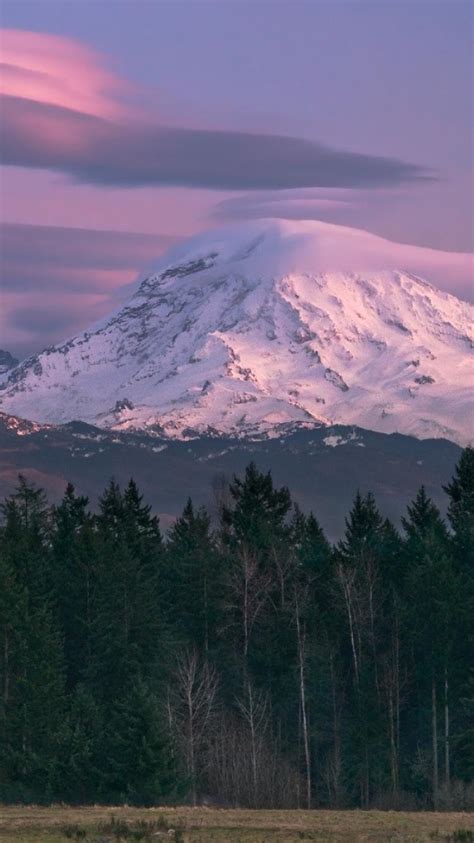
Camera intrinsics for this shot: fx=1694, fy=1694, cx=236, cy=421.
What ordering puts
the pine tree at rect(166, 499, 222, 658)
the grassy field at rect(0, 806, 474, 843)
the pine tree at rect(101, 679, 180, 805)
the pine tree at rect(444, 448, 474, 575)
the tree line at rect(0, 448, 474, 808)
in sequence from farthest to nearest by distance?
the pine tree at rect(444, 448, 474, 575), the pine tree at rect(166, 499, 222, 658), the tree line at rect(0, 448, 474, 808), the pine tree at rect(101, 679, 180, 805), the grassy field at rect(0, 806, 474, 843)

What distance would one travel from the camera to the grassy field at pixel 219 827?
46.1 metres

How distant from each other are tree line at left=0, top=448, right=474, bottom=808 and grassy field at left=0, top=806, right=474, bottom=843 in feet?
58.0

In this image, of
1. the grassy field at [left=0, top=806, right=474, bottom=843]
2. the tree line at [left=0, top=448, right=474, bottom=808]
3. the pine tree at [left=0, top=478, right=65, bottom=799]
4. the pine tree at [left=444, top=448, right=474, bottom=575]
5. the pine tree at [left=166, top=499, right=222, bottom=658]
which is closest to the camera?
the grassy field at [left=0, top=806, right=474, bottom=843]

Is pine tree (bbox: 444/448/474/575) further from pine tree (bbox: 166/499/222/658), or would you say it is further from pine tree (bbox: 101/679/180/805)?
pine tree (bbox: 101/679/180/805)

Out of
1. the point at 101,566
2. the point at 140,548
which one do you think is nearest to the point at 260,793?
the point at 101,566

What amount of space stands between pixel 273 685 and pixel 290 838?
42.5 m

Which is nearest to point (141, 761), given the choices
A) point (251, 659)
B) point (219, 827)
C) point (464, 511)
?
point (219, 827)

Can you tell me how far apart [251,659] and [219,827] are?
40530 millimetres

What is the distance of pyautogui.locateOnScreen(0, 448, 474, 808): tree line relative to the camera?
7538 centimetres

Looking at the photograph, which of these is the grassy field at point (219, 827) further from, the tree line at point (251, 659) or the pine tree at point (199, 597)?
the pine tree at point (199, 597)

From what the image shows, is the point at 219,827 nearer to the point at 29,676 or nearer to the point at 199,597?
the point at 29,676

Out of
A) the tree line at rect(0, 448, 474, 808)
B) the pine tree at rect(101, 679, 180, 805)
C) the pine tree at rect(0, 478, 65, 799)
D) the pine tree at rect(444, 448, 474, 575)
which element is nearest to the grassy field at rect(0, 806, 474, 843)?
the pine tree at rect(101, 679, 180, 805)

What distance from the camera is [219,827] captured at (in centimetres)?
4800

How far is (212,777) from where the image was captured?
78.1 meters
